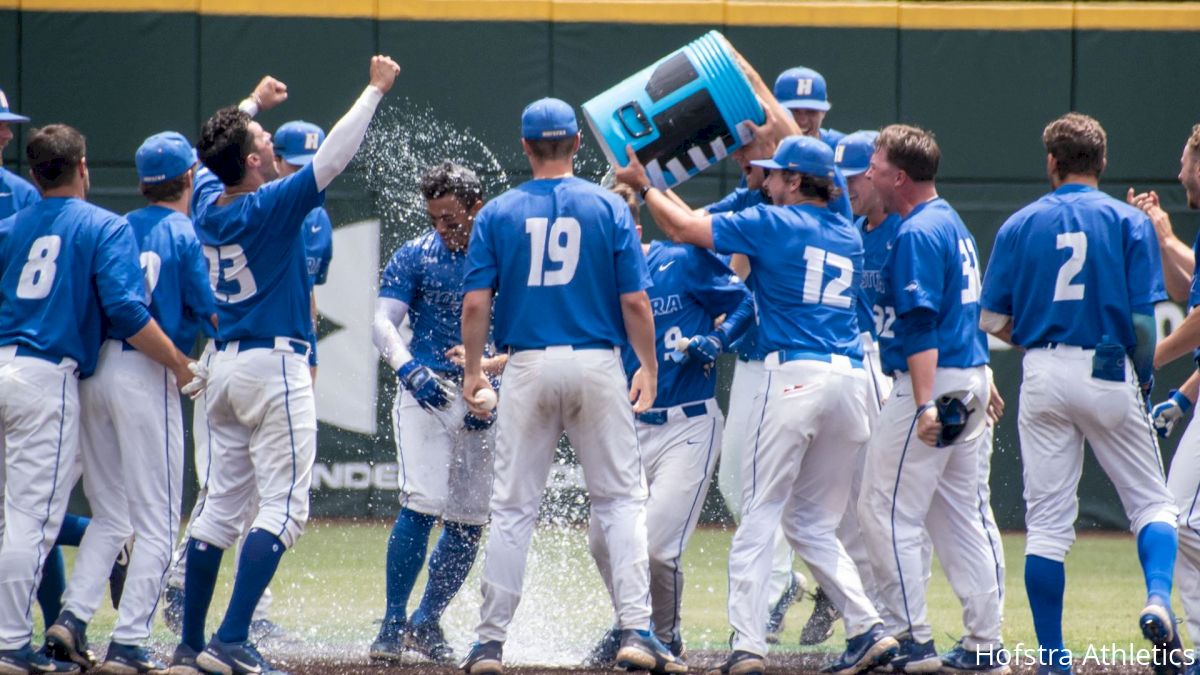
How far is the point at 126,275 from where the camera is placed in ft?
18.4

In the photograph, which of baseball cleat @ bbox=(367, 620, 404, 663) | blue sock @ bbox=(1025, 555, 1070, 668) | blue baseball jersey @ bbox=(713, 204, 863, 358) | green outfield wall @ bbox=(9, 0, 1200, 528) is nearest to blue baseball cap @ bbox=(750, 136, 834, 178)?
blue baseball jersey @ bbox=(713, 204, 863, 358)

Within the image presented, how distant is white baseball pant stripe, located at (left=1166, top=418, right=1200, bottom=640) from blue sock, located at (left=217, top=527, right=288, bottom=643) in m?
3.29

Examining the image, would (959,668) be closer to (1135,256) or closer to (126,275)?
(1135,256)

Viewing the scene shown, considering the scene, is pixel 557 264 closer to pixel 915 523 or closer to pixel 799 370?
pixel 799 370

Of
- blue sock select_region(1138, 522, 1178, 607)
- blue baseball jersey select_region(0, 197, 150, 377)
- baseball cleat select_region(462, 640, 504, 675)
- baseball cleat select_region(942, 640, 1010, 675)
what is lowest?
baseball cleat select_region(942, 640, 1010, 675)

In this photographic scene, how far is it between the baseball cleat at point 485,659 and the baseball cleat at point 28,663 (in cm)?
144

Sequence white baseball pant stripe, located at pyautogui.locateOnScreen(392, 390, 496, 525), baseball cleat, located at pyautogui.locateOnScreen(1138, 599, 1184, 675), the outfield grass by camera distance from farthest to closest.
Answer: the outfield grass
white baseball pant stripe, located at pyautogui.locateOnScreen(392, 390, 496, 525)
baseball cleat, located at pyautogui.locateOnScreen(1138, 599, 1184, 675)

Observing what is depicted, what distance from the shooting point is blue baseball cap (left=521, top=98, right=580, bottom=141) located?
5504 mm

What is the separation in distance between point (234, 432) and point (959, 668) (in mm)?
2890

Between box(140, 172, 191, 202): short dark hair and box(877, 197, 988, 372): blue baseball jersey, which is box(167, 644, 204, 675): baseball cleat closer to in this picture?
box(140, 172, 191, 202): short dark hair

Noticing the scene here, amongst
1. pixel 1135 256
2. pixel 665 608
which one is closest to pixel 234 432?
pixel 665 608

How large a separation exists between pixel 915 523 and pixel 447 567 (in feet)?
6.27

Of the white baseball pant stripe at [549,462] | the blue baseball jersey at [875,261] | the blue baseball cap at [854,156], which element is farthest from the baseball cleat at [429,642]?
the blue baseball cap at [854,156]

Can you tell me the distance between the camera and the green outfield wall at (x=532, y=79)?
10430mm
